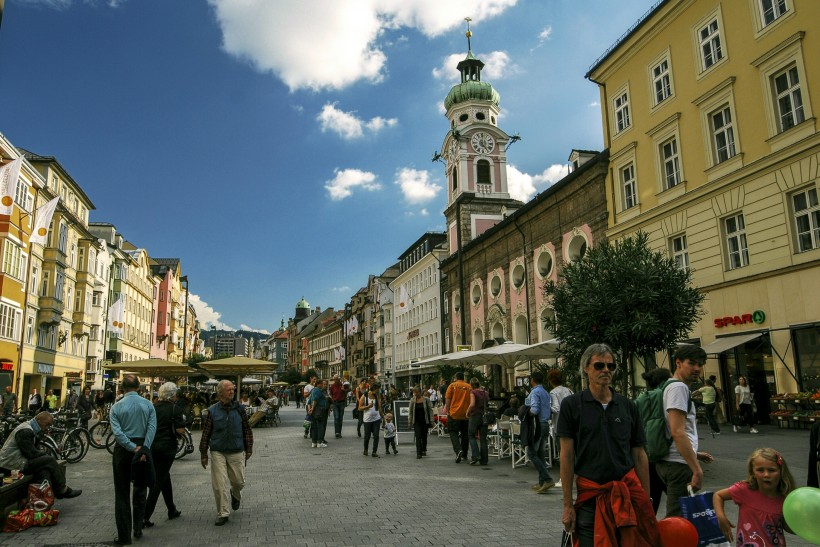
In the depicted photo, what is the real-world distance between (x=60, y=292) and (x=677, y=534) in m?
44.7

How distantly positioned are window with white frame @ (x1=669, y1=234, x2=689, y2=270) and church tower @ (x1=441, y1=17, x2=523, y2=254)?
2644cm

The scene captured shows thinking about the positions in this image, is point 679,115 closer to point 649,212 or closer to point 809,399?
point 649,212

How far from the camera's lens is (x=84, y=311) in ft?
150

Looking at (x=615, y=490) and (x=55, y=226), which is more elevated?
→ (x=55, y=226)

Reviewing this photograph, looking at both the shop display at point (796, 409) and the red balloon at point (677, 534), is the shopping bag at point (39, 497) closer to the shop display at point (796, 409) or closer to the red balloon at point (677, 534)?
the red balloon at point (677, 534)

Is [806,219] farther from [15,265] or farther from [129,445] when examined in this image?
[15,265]

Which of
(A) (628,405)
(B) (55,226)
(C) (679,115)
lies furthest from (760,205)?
(B) (55,226)

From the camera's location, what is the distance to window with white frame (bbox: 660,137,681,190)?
23734 mm

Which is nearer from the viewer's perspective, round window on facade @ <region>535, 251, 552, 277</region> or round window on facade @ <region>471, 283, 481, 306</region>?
round window on facade @ <region>535, 251, 552, 277</region>

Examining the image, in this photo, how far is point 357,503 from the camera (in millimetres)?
8969

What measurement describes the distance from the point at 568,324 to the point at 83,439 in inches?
494

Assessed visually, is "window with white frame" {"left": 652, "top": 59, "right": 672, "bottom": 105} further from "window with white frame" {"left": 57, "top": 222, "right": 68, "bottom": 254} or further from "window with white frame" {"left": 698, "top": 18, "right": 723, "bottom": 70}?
"window with white frame" {"left": 57, "top": 222, "right": 68, "bottom": 254}

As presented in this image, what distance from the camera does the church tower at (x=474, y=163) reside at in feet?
174

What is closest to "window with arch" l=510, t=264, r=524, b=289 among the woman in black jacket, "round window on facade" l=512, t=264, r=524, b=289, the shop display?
"round window on facade" l=512, t=264, r=524, b=289
